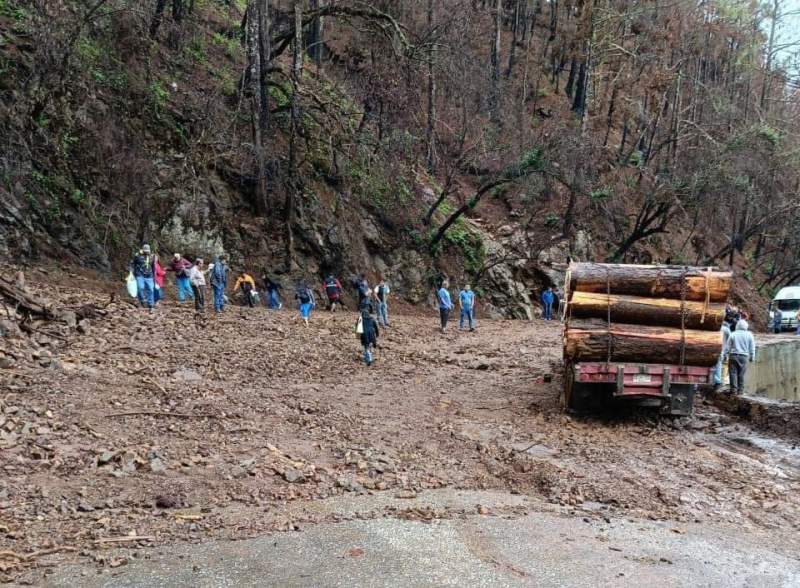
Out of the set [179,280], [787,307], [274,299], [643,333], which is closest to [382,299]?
[274,299]

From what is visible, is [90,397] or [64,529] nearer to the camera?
[64,529]

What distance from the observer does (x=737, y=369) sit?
41.8 ft

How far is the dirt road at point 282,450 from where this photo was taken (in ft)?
19.0

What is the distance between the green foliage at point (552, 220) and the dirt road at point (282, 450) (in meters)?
19.1

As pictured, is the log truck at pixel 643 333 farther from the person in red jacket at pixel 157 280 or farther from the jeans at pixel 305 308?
the person in red jacket at pixel 157 280

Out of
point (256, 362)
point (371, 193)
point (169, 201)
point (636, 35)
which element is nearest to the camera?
point (256, 362)

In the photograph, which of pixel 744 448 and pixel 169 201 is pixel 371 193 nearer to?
pixel 169 201

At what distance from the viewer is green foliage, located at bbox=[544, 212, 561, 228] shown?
30.7 m

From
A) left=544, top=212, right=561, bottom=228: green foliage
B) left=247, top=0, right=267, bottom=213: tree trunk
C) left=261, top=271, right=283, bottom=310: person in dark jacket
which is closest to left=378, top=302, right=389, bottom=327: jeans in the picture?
left=261, top=271, right=283, bottom=310: person in dark jacket

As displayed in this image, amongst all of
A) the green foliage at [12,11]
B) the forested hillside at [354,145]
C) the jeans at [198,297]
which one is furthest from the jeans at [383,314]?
the green foliage at [12,11]

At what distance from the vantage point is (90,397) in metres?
8.12

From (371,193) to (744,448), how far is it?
1881cm

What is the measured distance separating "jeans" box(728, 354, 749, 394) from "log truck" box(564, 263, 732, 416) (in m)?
3.32

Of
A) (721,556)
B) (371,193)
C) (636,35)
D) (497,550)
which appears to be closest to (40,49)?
(371,193)
